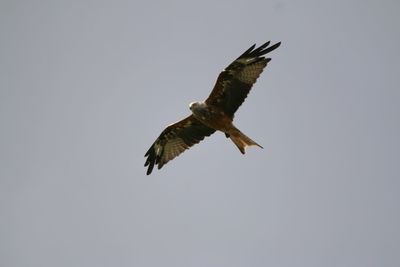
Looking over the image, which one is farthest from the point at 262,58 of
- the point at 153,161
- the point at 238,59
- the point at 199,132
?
the point at 153,161

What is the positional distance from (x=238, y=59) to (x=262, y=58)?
1.40 ft

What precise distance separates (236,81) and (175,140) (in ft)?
6.37

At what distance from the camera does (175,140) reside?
12.0 metres

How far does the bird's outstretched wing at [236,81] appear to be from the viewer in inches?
423

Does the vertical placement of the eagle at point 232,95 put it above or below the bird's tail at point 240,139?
above

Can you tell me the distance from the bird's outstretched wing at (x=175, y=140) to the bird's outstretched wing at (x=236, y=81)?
2.70 feet

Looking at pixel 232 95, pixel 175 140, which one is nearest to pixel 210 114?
pixel 232 95

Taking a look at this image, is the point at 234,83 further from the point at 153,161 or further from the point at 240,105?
the point at 153,161

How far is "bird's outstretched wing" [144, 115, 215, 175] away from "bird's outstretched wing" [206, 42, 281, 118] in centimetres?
82

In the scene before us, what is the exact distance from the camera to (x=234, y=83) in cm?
1084

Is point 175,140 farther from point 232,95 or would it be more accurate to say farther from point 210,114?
point 232,95

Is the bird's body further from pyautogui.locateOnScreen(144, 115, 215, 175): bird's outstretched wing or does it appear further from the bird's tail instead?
pyautogui.locateOnScreen(144, 115, 215, 175): bird's outstretched wing

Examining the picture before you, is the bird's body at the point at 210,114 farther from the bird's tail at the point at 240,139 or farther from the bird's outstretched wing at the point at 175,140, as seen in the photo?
the bird's outstretched wing at the point at 175,140

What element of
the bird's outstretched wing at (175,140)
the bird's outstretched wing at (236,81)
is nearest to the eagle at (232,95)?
the bird's outstretched wing at (236,81)
